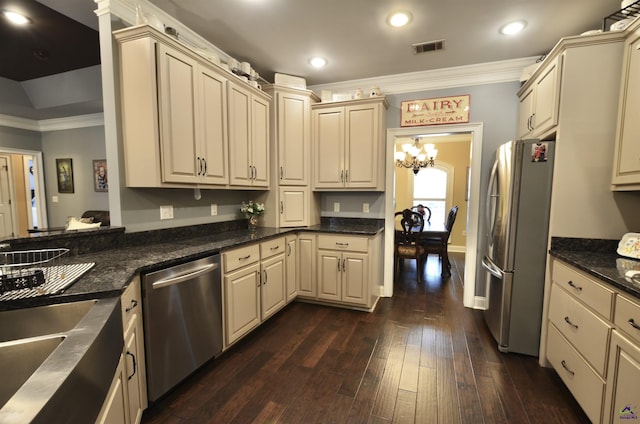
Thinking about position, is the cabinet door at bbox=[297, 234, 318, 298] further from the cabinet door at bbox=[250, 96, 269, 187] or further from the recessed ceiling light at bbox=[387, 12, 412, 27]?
the recessed ceiling light at bbox=[387, 12, 412, 27]

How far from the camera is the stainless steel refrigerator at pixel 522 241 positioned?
207 cm

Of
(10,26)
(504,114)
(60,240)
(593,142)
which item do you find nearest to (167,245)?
(60,240)

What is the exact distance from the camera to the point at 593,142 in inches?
73.8

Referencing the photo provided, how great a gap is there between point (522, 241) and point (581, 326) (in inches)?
28.0

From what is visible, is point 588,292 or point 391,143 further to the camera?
point 391,143

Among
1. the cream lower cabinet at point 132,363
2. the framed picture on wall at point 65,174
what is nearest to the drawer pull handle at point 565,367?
the cream lower cabinet at point 132,363

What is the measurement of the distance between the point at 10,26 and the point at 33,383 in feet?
11.0

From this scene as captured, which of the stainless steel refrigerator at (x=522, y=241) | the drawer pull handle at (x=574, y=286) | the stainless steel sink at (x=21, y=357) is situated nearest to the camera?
the stainless steel sink at (x=21, y=357)

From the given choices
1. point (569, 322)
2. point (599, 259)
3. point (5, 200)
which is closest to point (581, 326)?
point (569, 322)

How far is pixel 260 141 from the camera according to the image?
2848mm

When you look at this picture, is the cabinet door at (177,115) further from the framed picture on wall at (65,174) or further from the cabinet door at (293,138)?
the framed picture on wall at (65,174)

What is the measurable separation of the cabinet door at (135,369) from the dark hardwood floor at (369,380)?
202mm

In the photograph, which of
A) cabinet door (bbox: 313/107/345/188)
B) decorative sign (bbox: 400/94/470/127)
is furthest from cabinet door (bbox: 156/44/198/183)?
decorative sign (bbox: 400/94/470/127)

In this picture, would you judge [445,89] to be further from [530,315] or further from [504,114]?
[530,315]
